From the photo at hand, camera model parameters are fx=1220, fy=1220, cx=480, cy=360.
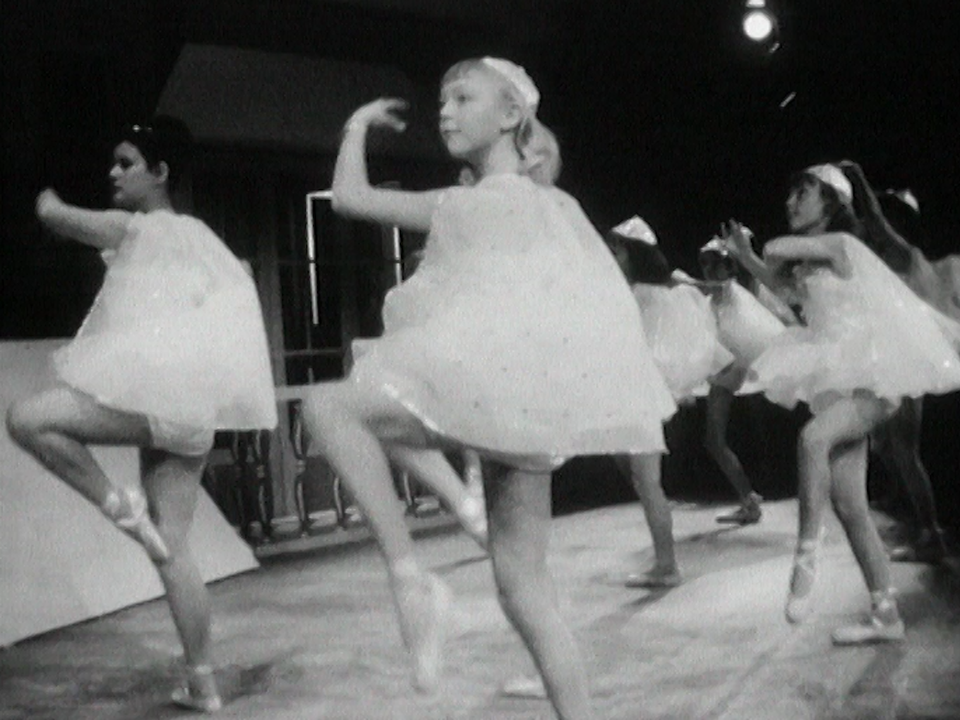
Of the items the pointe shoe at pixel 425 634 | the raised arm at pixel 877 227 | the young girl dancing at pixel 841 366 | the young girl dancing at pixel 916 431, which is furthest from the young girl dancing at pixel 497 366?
the young girl dancing at pixel 916 431

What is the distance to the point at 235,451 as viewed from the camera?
7.93 metres

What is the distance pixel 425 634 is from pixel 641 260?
12.2ft

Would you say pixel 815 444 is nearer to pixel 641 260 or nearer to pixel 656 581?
pixel 656 581

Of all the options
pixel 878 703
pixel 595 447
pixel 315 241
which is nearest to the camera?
pixel 595 447

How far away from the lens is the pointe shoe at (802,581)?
3.97 metres

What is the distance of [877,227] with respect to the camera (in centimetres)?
486

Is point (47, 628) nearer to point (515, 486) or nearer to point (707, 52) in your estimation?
point (515, 486)

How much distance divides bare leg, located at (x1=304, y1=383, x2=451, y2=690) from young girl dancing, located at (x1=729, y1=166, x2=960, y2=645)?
2050 millimetres

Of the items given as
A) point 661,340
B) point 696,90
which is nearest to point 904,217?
A: point 661,340

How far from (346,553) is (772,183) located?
220 inches

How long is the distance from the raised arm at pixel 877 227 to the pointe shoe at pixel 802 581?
133 cm

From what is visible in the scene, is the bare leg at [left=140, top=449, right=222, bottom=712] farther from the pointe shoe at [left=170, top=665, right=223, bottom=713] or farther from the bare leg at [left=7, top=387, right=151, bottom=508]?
the bare leg at [left=7, top=387, right=151, bottom=508]

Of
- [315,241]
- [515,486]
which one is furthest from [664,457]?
[515,486]

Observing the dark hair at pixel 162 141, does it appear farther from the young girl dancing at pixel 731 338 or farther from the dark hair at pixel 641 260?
the young girl dancing at pixel 731 338
